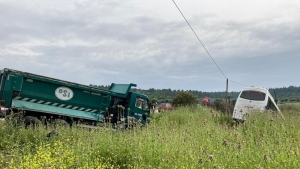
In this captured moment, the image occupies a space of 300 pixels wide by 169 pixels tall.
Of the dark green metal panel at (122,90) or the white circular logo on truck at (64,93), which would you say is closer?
the white circular logo on truck at (64,93)

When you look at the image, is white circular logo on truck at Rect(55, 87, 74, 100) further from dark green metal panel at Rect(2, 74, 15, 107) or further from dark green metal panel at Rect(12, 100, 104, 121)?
dark green metal panel at Rect(2, 74, 15, 107)

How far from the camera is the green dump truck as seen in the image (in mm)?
12656

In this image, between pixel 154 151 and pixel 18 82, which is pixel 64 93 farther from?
pixel 154 151

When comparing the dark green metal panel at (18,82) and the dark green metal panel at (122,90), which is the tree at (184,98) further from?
the dark green metal panel at (18,82)

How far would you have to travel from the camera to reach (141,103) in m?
16.0

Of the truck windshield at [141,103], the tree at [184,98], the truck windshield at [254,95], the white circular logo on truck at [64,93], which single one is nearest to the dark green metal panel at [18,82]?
the white circular logo on truck at [64,93]

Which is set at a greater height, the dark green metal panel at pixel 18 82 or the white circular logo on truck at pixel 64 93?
the dark green metal panel at pixel 18 82

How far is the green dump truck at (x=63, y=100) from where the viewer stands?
498 inches

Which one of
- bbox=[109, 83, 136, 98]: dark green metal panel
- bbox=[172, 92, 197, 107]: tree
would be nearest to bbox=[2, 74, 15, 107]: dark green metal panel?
bbox=[109, 83, 136, 98]: dark green metal panel

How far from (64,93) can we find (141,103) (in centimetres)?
391

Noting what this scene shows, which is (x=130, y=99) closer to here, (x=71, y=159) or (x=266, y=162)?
(x=71, y=159)

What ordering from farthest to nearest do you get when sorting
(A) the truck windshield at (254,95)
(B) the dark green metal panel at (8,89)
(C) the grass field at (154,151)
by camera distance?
(A) the truck windshield at (254,95) → (B) the dark green metal panel at (8,89) → (C) the grass field at (154,151)

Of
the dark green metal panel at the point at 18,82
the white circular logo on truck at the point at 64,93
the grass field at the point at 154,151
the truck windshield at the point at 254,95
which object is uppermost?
the truck windshield at the point at 254,95

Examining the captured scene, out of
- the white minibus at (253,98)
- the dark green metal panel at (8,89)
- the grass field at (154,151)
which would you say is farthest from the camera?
the white minibus at (253,98)
